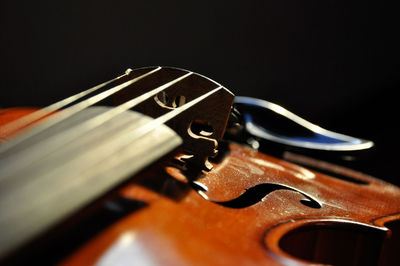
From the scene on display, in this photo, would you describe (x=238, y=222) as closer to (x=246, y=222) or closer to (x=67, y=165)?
(x=246, y=222)

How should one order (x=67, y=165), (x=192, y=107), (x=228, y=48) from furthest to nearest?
(x=228, y=48)
(x=192, y=107)
(x=67, y=165)

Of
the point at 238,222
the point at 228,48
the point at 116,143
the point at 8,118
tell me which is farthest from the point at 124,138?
the point at 228,48

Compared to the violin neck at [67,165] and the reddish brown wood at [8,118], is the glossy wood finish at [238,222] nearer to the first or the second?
the violin neck at [67,165]

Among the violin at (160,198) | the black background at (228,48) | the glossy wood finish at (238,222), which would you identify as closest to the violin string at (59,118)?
the violin at (160,198)

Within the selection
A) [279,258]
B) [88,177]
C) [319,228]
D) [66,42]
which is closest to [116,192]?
[88,177]

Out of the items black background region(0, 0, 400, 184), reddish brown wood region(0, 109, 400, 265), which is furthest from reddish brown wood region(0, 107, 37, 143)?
black background region(0, 0, 400, 184)
